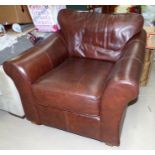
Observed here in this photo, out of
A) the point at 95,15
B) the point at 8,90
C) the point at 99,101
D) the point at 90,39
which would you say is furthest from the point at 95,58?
the point at 8,90

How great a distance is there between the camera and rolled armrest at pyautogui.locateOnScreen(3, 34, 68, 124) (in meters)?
1.51

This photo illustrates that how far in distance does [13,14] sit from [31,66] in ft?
2.87

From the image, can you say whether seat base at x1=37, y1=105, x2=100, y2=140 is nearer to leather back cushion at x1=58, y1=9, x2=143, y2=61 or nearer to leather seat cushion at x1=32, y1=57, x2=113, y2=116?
leather seat cushion at x1=32, y1=57, x2=113, y2=116

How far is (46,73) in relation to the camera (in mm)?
1681

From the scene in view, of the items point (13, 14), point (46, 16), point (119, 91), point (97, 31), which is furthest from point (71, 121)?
point (13, 14)

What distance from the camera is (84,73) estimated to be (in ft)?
5.27

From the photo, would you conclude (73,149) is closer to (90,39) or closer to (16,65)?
(16,65)

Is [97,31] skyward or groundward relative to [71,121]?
skyward

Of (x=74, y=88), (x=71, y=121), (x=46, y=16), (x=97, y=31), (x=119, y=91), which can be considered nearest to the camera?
(x=119, y=91)

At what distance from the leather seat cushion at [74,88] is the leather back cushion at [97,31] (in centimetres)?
21

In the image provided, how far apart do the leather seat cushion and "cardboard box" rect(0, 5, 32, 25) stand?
845 mm

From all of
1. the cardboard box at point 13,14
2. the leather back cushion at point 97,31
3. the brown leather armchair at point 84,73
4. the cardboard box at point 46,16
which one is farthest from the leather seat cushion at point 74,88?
the cardboard box at point 13,14

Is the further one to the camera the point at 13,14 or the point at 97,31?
the point at 13,14

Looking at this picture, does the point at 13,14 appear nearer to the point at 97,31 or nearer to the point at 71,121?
the point at 97,31
